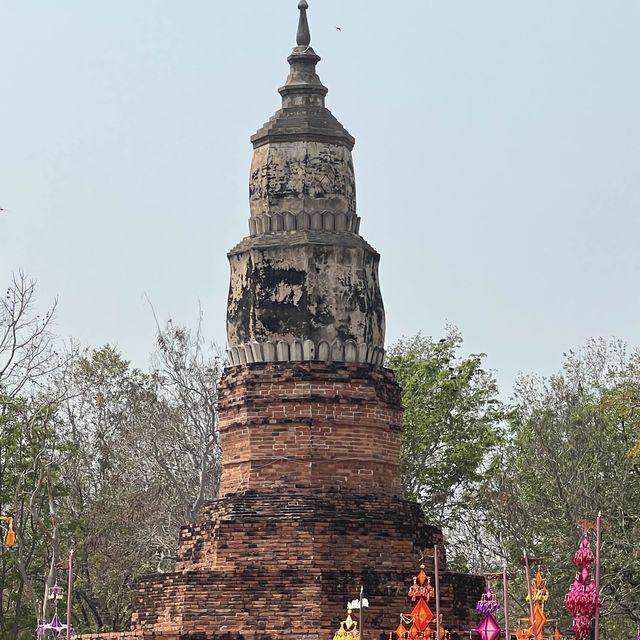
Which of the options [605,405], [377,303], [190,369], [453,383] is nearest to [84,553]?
[190,369]

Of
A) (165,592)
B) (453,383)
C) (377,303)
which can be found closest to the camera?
(165,592)

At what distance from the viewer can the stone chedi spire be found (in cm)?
2619

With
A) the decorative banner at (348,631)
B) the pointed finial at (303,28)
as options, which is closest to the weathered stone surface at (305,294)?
the pointed finial at (303,28)

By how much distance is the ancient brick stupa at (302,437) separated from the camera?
24.4 meters

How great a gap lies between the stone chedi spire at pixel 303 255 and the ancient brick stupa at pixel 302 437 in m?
0.02

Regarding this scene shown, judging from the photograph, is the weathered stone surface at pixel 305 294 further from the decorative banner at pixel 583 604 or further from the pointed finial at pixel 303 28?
the decorative banner at pixel 583 604

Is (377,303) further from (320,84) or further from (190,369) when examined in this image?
(190,369)

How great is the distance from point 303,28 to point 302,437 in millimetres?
7108

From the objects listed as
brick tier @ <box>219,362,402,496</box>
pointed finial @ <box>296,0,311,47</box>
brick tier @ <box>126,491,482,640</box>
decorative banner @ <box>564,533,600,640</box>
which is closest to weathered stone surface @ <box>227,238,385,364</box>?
brick tier @ <box>219,362,402,496</box>

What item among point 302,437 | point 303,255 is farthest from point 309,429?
point 303,255

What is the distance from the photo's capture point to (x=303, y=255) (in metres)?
26.3

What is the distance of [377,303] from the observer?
88.3ft

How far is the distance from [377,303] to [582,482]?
12.0m

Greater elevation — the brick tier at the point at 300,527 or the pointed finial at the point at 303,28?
the pointed finial at the point at 303,28
